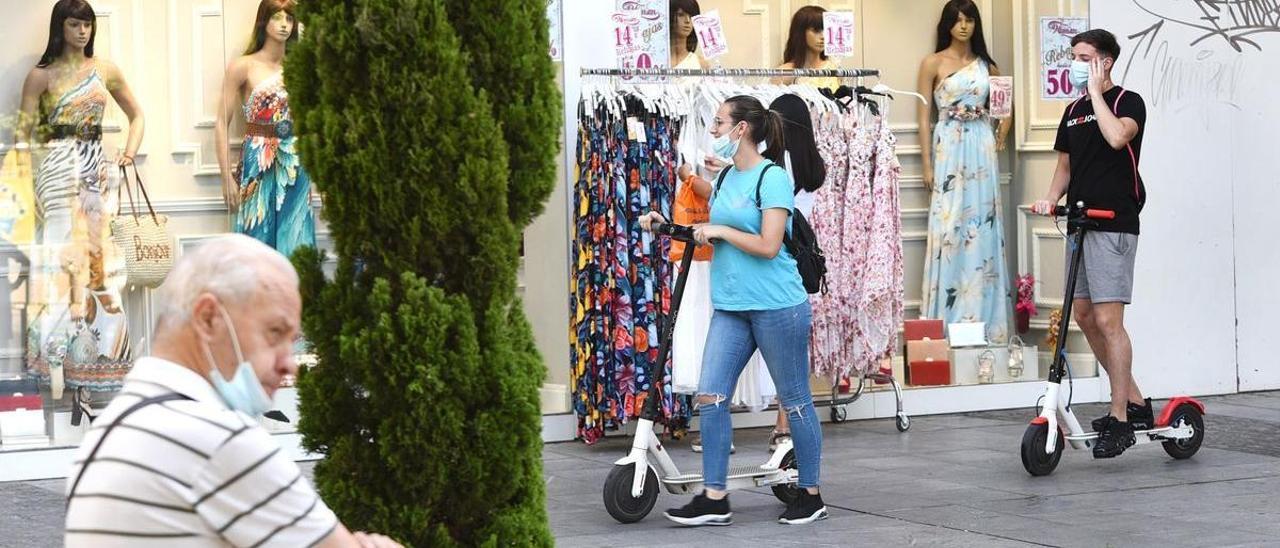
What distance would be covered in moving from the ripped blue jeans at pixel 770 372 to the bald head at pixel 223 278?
449 cm

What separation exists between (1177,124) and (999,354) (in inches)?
72.6

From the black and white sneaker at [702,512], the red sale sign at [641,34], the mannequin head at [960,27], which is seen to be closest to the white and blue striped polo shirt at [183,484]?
the black and white sneaker at [702,512]

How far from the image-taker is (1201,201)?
1152cm

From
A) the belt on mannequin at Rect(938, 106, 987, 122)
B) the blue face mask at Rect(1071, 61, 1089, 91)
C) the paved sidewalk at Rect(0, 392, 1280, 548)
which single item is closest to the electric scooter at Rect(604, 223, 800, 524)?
the paved sidewalk at Rect(0, 392, 1280, 548)

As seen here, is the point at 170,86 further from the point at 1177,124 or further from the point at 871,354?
the point at 1177,124

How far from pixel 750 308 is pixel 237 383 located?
452 cm

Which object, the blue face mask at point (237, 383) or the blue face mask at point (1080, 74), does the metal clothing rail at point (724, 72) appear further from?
the blue face mask at point (237, 383)

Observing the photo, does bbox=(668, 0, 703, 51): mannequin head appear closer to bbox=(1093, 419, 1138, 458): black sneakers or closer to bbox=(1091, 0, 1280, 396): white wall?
bbox=(1091, 0, 1280, 396): white wall

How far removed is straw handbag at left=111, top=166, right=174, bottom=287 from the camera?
920 centimetres

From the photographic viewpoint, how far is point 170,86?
30.6 ft

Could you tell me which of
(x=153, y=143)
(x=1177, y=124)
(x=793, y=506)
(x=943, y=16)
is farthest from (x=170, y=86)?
(x=1177, y=124)

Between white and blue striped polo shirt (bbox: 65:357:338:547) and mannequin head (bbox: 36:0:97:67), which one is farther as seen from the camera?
mannequin head (bbox: 36:0:97:67)

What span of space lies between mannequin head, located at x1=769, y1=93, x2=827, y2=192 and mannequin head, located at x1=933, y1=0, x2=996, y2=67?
2981 millimetres

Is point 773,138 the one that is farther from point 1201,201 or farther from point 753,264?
point 1201,201
